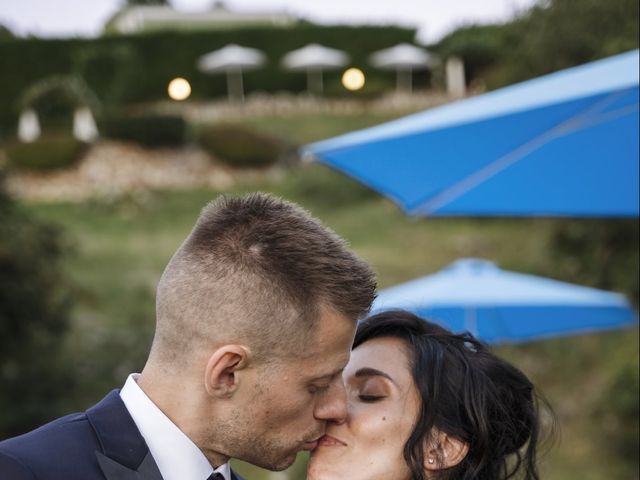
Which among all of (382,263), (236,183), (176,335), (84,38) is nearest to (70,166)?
(236,183)

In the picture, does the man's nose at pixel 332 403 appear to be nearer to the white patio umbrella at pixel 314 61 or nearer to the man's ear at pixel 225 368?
the man's ear at pixel 225 368

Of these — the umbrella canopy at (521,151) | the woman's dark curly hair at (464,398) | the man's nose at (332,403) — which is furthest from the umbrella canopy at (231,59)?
the man's nose at (332,403)

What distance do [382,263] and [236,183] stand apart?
25.7 feet

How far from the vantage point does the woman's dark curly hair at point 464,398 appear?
273 cm

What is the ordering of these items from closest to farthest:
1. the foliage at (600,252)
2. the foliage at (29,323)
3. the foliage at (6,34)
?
the foliage at (600,252) → the foliage at (29,323) → the foliage at (6,34)

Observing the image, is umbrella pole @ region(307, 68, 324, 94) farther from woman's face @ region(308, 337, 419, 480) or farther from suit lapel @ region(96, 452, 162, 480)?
suit lapel @ region(96, 452, 162, 480)

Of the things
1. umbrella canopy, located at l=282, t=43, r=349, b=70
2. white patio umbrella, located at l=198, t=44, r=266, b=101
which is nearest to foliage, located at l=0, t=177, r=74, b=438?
white patio umbrella, located at l=198, t=44, r=266, b=101

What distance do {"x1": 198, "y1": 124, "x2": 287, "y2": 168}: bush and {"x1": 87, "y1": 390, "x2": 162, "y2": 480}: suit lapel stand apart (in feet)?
82.0

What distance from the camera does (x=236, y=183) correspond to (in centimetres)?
2656

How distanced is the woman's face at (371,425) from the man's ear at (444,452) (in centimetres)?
8

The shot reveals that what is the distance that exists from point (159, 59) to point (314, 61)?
4826 mm

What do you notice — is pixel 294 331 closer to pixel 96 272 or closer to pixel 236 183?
pixel 96 272

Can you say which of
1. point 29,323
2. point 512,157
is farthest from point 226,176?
point 512,157

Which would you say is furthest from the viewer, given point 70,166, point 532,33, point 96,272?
point 70,166
